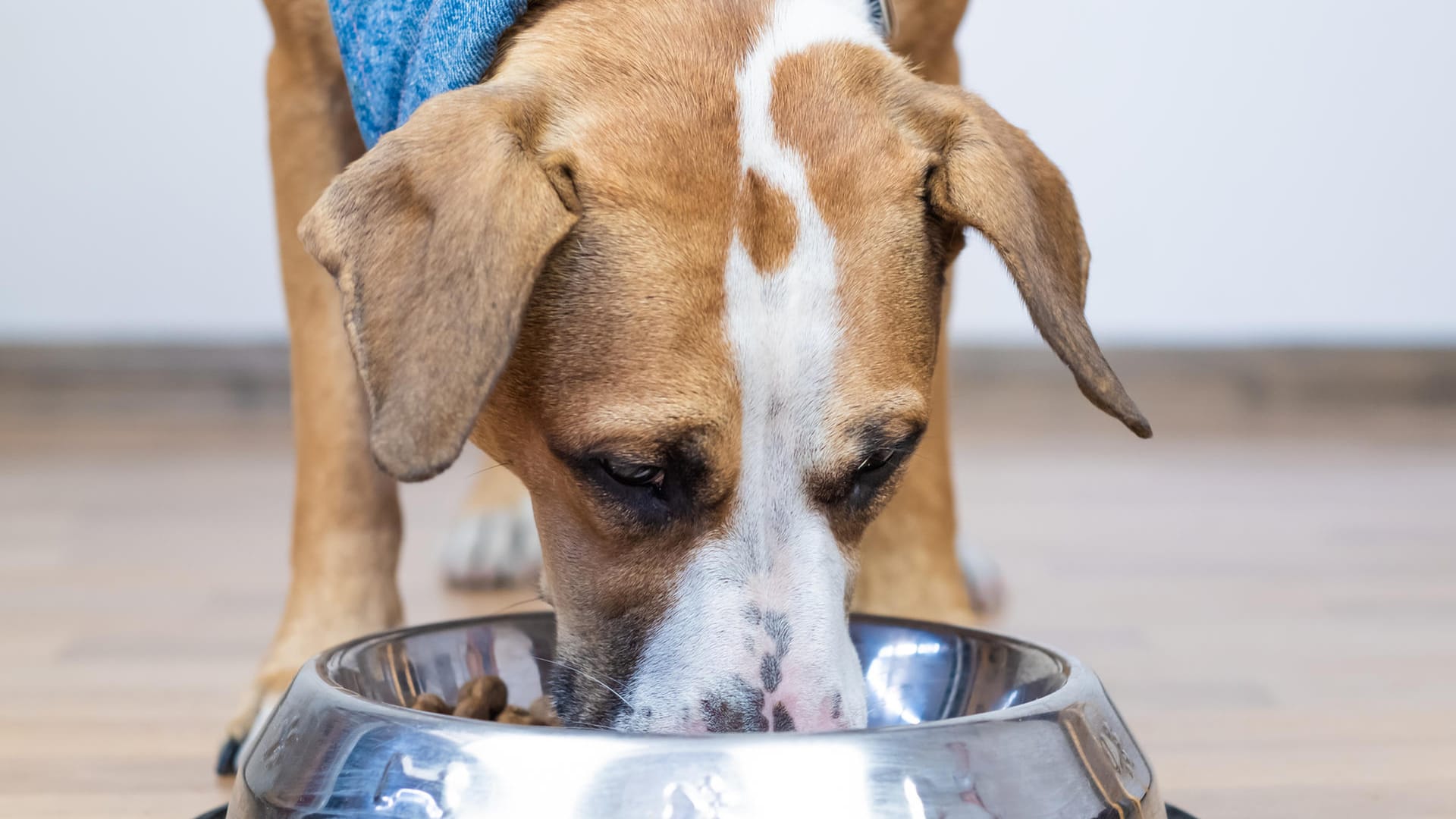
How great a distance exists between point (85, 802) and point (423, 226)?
2.52ft

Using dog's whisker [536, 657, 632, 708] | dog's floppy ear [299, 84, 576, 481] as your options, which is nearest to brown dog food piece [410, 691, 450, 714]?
dog's whisker [536, 657, 632, 708]

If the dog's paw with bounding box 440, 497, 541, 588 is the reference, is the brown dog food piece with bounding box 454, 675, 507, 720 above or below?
above

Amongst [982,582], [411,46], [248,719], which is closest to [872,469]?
[411,46]

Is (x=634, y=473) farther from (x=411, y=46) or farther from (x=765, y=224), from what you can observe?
(x=411, y=46)

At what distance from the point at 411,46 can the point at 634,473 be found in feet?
2.11

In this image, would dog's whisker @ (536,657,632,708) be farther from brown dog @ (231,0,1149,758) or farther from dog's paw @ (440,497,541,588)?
dog's paw @ (440,497,541,588)

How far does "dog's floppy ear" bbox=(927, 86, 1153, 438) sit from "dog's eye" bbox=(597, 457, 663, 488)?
0.42 metres

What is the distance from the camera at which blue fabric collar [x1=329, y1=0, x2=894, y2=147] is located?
1699 millimetres

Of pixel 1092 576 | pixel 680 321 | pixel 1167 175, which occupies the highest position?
pixel 1167 175

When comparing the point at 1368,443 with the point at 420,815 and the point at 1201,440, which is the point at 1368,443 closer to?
the point at 1201,440

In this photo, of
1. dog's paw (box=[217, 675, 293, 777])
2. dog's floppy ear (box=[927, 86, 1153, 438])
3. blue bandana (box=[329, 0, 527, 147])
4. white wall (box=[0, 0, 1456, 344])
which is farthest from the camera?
white wall (box=[0, 0, 1456, 344])

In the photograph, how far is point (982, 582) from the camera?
272 centimetres

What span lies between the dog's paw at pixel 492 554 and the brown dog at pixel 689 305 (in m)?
1.21

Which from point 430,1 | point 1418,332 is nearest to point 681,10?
point 430,1
